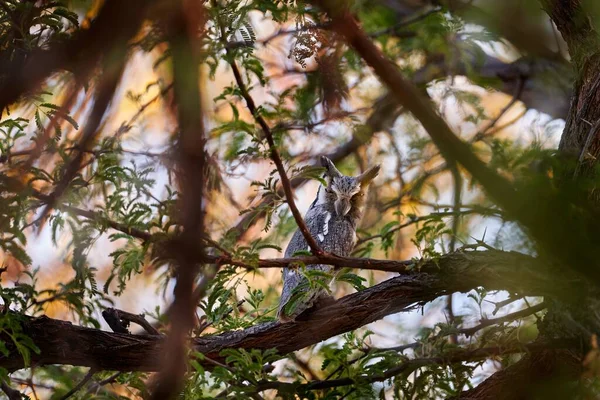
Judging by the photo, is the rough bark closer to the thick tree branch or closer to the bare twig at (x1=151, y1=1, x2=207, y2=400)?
the thick tree branch

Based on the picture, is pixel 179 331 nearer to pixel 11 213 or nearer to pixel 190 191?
pixel 190 191

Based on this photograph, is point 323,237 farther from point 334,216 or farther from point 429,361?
point 429,361

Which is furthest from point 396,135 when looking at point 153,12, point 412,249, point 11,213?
point 153,12

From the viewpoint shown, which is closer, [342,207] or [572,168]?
[572,168]

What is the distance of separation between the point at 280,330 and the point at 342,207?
991 mm

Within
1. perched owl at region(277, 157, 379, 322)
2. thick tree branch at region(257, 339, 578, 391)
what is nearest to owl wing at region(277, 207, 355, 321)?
perched owl at region(277, 157, 379, 322)

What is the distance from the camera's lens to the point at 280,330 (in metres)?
2.41

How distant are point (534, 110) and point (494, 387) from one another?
2.31 meters

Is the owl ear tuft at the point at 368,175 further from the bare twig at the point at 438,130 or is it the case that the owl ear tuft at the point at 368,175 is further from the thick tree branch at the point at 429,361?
the bare twig at the point at 438,130

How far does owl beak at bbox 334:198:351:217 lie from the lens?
10.7ft

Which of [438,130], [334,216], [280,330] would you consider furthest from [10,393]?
[438,130]

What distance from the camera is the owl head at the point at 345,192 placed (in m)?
3.30

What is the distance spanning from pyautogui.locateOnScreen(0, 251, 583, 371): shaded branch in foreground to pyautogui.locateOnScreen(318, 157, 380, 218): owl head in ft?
3.14

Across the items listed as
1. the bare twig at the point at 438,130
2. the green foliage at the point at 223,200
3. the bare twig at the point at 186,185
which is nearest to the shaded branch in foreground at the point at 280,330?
the green foliage at the point at 223,200
